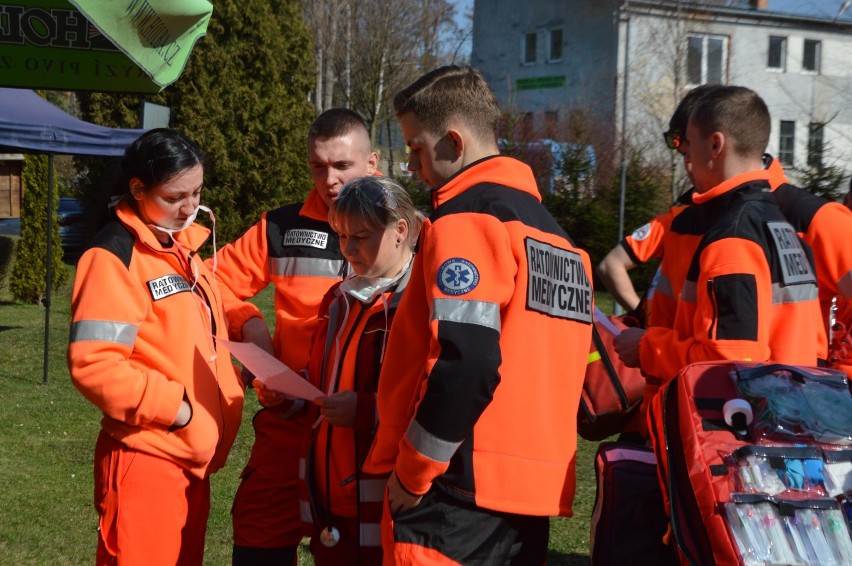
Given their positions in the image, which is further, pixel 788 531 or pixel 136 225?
pixel 136 225

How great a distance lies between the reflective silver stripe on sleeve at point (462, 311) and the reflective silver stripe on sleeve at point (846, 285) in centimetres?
192

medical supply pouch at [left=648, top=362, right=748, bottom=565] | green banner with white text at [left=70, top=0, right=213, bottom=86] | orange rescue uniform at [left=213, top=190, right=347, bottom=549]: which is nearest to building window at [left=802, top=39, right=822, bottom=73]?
orange rescue uniform at [left=213, top=190, right=347, bottom=549]

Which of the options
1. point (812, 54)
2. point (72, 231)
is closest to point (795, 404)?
point (72, 231)

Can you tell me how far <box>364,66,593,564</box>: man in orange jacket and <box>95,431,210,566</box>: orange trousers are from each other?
830 millimetres

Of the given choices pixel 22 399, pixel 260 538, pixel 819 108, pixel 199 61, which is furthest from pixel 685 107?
pixel 819 108

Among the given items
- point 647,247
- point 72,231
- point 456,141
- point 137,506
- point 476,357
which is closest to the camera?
point 476,357

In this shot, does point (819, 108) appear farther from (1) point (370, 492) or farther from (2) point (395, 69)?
(1) point (370, 492)

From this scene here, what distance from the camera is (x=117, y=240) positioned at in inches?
124

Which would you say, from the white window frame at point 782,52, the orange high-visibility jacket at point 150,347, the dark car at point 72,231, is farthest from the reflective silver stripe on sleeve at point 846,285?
the white window frame at point 782,52

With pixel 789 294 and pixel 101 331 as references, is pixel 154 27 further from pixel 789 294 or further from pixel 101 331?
pixel 789 294

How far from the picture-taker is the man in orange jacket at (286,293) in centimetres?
363

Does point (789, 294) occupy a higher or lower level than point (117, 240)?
lower

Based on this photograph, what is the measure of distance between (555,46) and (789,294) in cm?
3413

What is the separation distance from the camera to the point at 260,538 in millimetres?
3598
